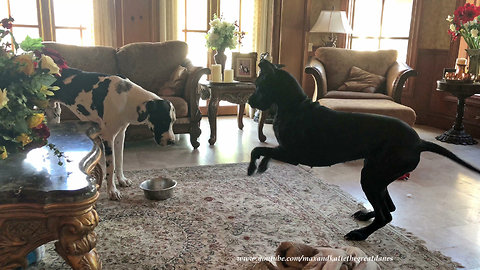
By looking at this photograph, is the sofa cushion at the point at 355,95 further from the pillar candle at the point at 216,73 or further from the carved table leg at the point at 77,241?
the carved table leg at the point at 77,241

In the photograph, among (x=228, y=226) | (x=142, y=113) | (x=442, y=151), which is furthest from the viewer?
(x=142, y=113)

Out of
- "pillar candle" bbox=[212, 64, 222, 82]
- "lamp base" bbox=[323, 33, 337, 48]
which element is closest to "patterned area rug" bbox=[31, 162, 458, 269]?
"pillar candle" bbox=[212, 64, 222, 82]

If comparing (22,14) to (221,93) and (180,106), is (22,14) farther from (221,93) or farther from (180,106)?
(221,93)

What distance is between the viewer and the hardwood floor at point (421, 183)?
7.92 ft

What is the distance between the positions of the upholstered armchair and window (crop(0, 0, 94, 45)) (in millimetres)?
2976

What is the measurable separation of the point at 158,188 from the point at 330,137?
1402 mm

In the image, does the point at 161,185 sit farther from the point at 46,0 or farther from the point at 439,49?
the point at 439,49

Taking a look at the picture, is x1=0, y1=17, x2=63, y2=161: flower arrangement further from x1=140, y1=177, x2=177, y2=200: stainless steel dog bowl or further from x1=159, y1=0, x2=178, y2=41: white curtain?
x1=159, y1=0, x2=178, y2=41: white curtain

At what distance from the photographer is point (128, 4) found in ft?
17.5

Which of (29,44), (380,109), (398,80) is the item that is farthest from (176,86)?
(29,44)

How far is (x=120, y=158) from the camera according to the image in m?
3.02

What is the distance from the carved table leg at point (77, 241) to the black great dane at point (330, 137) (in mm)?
914

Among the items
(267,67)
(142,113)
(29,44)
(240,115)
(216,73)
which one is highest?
(29,44)

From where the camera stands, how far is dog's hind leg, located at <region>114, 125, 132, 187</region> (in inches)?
117
